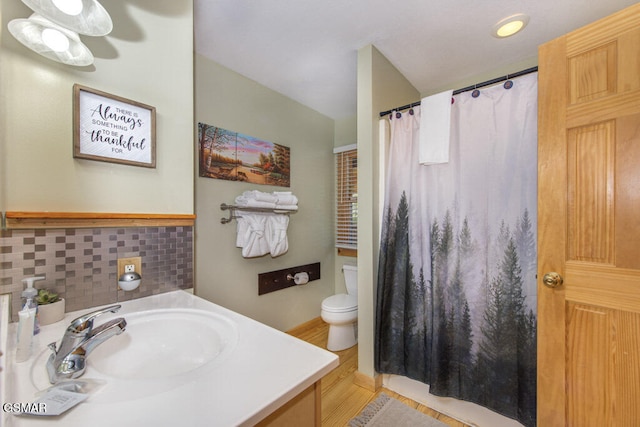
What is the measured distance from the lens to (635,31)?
0.95 meters

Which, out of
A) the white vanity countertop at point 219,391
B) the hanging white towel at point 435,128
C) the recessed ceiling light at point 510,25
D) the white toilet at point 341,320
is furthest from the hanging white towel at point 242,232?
the recessed ceiling light at point 510,25

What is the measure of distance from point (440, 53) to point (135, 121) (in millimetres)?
1974

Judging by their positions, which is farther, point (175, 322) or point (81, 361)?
point (175, 322)

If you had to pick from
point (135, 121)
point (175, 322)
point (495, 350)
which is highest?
point (135, 121)

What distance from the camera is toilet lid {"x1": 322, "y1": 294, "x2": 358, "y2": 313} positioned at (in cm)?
217

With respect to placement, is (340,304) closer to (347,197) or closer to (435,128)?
(347,197)

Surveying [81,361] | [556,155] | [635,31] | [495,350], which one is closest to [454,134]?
[556,155]

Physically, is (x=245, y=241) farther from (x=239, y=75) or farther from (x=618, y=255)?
(x=618, y=255)

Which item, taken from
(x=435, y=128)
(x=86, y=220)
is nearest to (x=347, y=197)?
(x=435, y=128)

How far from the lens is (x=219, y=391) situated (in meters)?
0.57

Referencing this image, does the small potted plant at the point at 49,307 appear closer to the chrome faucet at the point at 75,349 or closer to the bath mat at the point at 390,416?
the chrome faucet at the point at 75,349

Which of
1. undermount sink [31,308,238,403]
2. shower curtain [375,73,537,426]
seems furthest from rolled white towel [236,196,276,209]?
undermount sink [31,308,238,403]

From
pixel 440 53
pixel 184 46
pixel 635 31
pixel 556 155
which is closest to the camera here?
pixel 635 31

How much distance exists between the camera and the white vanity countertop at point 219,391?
0.49 meters
